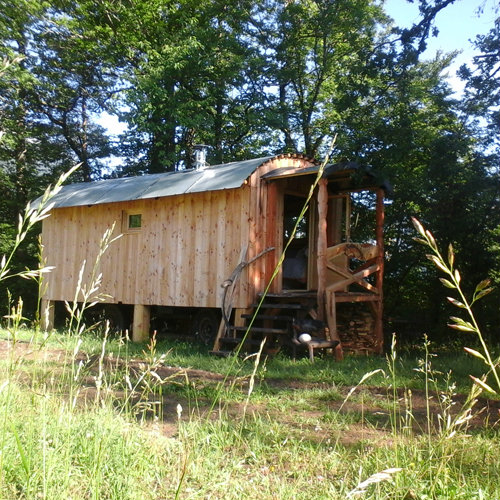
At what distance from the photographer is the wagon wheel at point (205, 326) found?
39.9ft

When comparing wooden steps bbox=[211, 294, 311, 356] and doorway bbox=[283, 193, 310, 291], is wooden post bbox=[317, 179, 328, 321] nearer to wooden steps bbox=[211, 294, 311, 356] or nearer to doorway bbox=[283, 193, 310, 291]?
wooden steps bbox=[211, 294, 311, 356]

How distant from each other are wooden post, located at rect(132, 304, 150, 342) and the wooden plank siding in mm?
203

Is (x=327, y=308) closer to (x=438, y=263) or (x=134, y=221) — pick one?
(x=134, y=221)

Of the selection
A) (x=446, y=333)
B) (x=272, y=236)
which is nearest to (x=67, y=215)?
(x=272, y=236)

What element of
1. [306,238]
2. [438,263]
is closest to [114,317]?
[306,238]

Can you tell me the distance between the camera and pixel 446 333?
44.3 feet

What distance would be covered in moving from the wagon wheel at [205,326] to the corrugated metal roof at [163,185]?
269 centimetres

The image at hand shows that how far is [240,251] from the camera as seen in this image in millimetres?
11008

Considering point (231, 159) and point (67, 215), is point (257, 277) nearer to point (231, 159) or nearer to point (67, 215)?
point (67, 215)

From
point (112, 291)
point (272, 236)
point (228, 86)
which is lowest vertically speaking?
point (112, 291)

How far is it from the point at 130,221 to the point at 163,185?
1.60 meters

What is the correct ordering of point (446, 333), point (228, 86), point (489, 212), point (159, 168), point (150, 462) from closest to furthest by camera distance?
point (150, 462), point (489, 212), point (446, 333), point (228, 86), point (159, 168)

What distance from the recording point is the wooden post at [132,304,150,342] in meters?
12.9

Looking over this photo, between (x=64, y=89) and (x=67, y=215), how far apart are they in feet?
29.1
